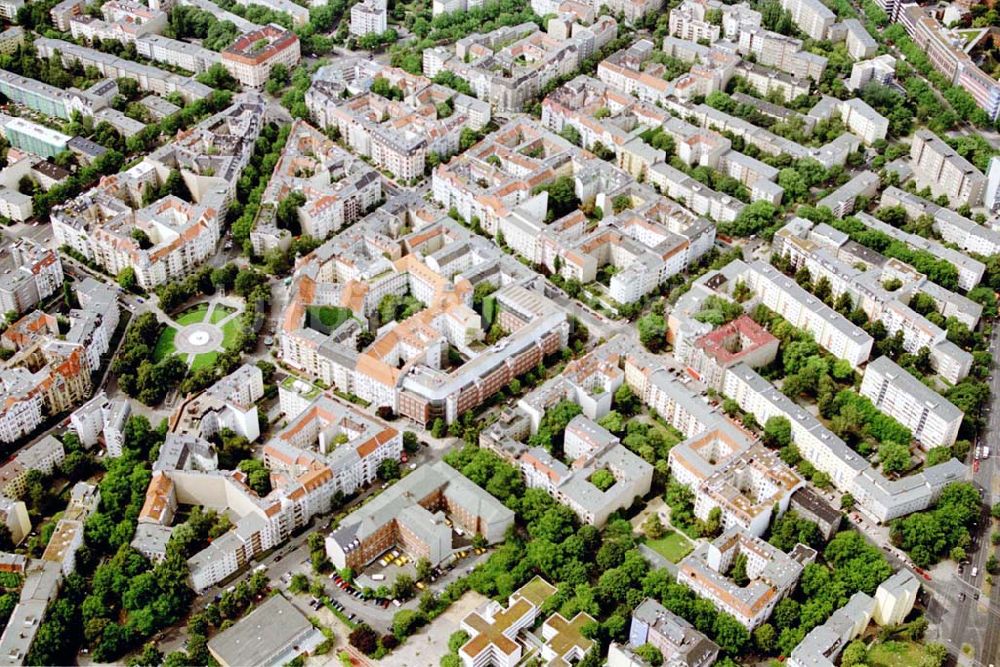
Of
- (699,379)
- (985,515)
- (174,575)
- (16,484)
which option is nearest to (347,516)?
(174,575)

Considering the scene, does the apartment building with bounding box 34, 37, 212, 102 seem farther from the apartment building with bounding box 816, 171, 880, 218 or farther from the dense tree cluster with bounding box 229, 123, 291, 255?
the apartment building with bounding box 816, 171, 880, 218

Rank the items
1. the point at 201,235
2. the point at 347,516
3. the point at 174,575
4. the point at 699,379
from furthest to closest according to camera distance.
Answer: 1. the point at 201,235
2. the point at 699,379
3. the point at 347,516
4. the point at 174,575

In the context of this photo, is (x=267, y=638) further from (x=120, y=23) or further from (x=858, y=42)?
(x=858, y=42)

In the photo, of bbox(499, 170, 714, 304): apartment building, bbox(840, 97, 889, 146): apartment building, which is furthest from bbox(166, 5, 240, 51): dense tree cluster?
bbox(840, 97, 889, 146): apartment building

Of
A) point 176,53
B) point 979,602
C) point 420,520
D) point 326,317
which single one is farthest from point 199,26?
point 979,602

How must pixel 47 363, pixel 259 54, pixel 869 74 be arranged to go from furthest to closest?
pixel 869 74 → pixel 259 54 → pixel 47 363

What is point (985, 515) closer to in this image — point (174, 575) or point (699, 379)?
point (699, 379)
